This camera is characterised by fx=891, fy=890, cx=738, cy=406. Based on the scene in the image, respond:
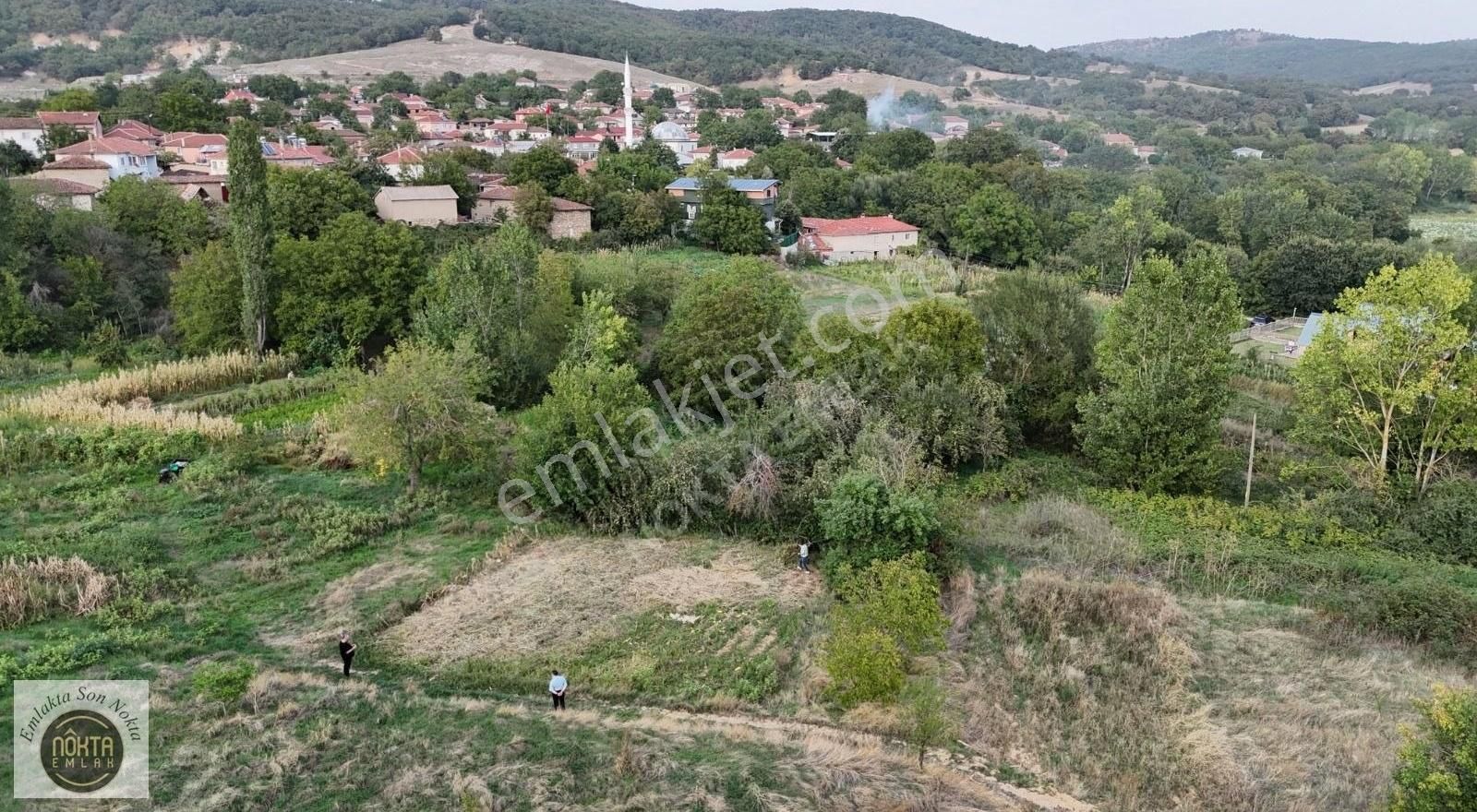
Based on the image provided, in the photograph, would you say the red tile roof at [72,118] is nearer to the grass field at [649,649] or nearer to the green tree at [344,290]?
the green tree at [344,290]

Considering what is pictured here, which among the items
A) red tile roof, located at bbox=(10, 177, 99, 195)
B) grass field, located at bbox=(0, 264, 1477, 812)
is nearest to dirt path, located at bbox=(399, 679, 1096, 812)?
grass field, located at bbox=(0, 264, 1477, 812)

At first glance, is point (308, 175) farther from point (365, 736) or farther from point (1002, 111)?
point (1002, 111)

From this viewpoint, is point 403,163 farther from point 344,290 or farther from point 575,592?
point 575,592

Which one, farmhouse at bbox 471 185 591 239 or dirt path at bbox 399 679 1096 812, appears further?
farmhouse at bbox 471 185 591 239

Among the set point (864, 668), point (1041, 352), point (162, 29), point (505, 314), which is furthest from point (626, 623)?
point (162, 29)

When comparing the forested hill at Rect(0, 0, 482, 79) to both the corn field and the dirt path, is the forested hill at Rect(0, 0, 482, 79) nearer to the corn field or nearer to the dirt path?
the corn field
